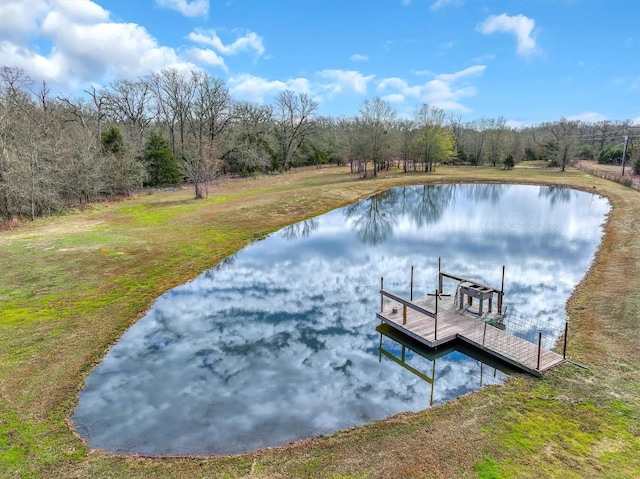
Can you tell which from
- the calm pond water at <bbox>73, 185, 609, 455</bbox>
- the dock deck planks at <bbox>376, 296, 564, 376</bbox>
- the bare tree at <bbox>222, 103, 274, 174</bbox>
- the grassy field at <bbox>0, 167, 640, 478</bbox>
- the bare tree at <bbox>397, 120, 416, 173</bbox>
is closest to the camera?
the grassy field at <bbox>0, 167, 640, 478</bbox>

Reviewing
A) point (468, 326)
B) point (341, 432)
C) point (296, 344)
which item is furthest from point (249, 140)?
point (341, 432)

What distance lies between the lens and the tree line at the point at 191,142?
27094mm

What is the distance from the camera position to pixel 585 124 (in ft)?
327

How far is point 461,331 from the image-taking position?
1129cm

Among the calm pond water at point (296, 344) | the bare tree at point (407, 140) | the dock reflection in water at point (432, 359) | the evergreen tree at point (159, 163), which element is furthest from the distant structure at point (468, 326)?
the bare tree at point (407, 140)

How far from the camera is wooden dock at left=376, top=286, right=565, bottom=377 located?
9.62 metres

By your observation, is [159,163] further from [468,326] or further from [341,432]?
[341,432]

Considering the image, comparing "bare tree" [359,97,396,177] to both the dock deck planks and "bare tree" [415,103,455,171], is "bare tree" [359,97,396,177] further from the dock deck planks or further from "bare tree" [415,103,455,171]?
the dock deck planks

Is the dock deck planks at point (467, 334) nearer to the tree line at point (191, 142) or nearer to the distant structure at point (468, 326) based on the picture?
the distant structure at point (468, 326)

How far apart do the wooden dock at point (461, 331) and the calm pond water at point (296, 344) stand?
1.79 ft

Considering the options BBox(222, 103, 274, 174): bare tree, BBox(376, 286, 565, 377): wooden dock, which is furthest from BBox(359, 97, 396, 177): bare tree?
BBox(376, 286, 565, 377): wooden dock

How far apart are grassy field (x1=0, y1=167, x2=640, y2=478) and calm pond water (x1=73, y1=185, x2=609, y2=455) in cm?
56

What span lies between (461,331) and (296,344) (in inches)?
194

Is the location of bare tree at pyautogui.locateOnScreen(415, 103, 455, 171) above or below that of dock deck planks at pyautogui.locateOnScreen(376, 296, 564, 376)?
above
